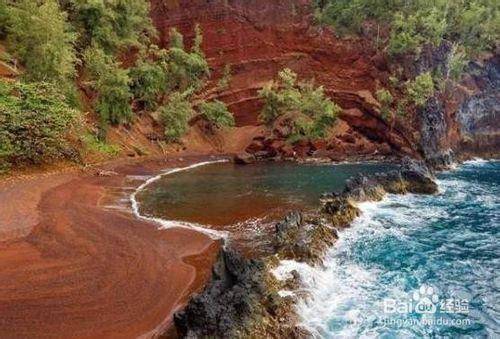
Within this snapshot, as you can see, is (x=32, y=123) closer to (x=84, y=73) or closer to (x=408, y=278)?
(x=84, y=73)

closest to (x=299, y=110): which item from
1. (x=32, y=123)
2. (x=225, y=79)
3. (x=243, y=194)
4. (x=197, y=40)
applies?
(x=225, y=79)

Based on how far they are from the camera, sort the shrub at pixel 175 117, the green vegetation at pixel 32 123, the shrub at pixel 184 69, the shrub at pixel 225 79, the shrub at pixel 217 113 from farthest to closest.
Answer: the shrub at pixel 225 79 < the shrub at pixel 217 113 < the shrub at pixel 184 69 < the shrub at pixel 175 117 < the green vegetation at pixel 32 123

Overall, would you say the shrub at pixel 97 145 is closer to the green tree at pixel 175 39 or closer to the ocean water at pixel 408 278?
the green tree at pixel 175 39

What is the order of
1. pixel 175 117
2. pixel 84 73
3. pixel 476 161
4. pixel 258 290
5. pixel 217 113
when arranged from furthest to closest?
pixel 217 113 → pixel 476 161 → pixel 175 117 → pixel 84 73 → pixel 258 290

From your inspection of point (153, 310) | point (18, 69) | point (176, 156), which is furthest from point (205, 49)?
point (153, 310)

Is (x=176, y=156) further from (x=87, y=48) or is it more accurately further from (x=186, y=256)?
(x=186, y=256)

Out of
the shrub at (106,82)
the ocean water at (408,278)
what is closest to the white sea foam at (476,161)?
the ocean water at (408,278)
